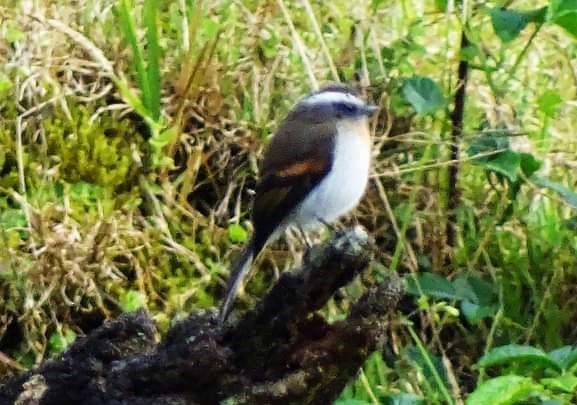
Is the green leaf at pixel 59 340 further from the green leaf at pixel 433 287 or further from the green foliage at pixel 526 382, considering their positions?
the green foliage at pixel 526 382

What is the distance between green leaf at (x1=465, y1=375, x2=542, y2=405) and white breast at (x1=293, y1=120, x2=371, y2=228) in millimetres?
826

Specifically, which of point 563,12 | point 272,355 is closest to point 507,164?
point 563,12

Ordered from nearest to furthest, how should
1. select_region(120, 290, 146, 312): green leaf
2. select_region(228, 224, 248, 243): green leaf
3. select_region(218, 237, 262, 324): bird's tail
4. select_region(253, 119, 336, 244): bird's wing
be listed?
select_region(218, 237, 262, 324): bird's tail < select_region(253, 119, 336, 244): bird's wing < select_region(120, 290, 146, 312): green leaf < select_region(228, 224, 248, 243): green leaf

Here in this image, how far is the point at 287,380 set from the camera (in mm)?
2879

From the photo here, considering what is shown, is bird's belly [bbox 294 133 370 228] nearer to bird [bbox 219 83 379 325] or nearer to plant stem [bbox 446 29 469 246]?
bird [bbox 219 83 379 325]

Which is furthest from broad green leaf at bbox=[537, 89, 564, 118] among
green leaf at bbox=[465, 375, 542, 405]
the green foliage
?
green leaf at bbox=[465, 375, 542, 405]

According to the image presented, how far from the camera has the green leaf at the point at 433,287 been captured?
4168mm

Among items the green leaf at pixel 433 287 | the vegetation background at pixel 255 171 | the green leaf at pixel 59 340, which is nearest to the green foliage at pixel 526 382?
the vegetation background at pixel 255 171

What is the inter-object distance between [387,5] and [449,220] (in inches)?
43.7

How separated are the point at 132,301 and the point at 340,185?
0.83 m

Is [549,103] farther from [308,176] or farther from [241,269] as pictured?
[241,269]

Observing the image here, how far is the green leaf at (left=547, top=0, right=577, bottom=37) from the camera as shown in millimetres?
3764

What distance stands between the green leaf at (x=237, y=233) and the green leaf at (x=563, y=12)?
1299mm

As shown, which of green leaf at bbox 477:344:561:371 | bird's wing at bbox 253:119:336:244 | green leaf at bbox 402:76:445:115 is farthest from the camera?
green leaf at bbox 402:76:445:115
